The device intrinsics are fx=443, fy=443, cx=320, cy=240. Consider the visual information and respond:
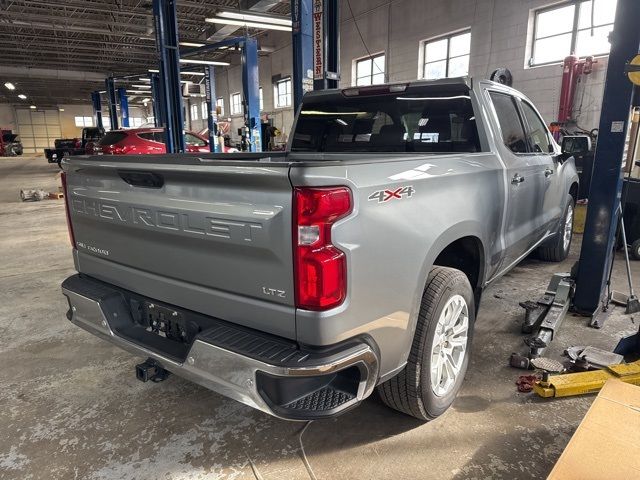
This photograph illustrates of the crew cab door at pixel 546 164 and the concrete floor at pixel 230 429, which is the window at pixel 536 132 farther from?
the concrete floor at pixel 230 429

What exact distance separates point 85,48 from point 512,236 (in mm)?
25500

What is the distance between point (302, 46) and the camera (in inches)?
210

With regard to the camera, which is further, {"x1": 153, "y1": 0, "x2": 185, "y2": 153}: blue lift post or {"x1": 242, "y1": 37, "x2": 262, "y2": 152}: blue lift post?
{"x1": 242, "y1": 37, "x2": 262, "y2": 152}: blue lift post

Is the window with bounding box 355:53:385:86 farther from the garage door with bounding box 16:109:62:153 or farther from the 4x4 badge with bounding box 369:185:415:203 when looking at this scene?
the garage door with bounding box 16:109:62:153

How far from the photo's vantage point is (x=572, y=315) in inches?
137

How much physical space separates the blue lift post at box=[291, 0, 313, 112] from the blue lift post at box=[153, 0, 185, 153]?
187 inches

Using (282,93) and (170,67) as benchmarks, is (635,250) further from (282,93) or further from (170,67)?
(282,93)

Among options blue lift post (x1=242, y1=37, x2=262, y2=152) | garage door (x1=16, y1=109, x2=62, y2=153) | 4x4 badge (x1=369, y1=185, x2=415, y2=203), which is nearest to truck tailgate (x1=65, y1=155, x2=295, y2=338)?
4x4 badge (x1=369, y1=185, x2=415, y2=203)

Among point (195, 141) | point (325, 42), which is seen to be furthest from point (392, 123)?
point (195, 141)

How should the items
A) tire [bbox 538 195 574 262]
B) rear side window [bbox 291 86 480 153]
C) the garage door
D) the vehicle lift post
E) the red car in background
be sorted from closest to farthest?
rear side window [bbox 291 86 480 153]
tire [bbox 538 195 574 262]
the vehicle lift post
the red car in background
the garage door

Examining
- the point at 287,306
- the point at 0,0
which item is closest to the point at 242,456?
the point at 287,306

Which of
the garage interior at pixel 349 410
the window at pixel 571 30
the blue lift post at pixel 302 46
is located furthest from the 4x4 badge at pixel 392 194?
the window at pixel 571 30

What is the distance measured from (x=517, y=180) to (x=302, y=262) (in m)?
2.03

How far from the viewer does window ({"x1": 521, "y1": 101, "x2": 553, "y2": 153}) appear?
346 centimetres
